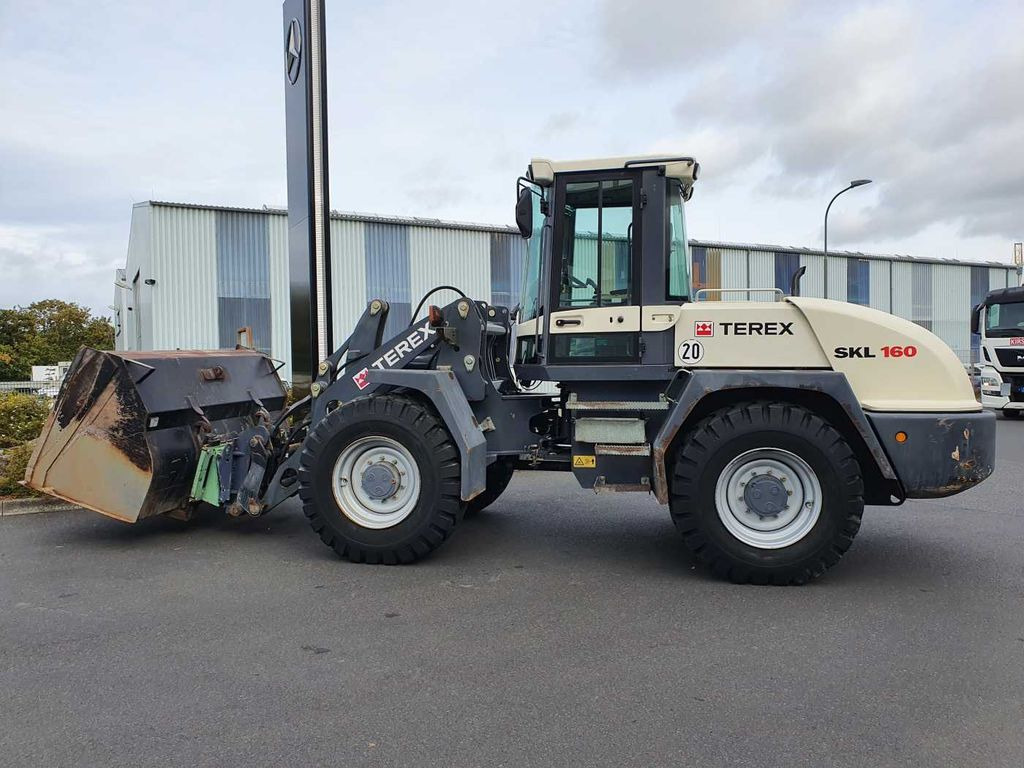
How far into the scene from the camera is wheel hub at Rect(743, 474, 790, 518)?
5.08 metres

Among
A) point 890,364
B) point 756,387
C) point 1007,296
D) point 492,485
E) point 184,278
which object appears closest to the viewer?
point 890,364

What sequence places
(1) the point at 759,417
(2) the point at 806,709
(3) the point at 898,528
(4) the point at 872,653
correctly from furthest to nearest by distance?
(3) the point at 898,528, (1) the point at 759,417, (4) the point at 872,653, (2) the point at 806,709

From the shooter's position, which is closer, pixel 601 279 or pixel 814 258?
pixel 601 279

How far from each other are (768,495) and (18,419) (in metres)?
8.45

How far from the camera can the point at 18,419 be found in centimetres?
907

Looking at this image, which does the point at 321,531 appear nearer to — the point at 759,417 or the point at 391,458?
the point at 391,458

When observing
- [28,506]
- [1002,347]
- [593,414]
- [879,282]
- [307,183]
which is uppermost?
[879,282]

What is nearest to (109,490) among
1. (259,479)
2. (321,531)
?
(259,479)

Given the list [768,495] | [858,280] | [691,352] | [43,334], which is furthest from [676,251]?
[43,334]

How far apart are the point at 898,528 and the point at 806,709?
3.93 meters

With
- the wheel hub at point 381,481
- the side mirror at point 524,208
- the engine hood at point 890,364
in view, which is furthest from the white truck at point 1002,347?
the wheel hub at point 381,481

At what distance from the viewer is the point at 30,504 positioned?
745cm

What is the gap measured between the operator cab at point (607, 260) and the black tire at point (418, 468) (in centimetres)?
99

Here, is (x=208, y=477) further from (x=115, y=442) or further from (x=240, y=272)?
(x=240, y=272)
